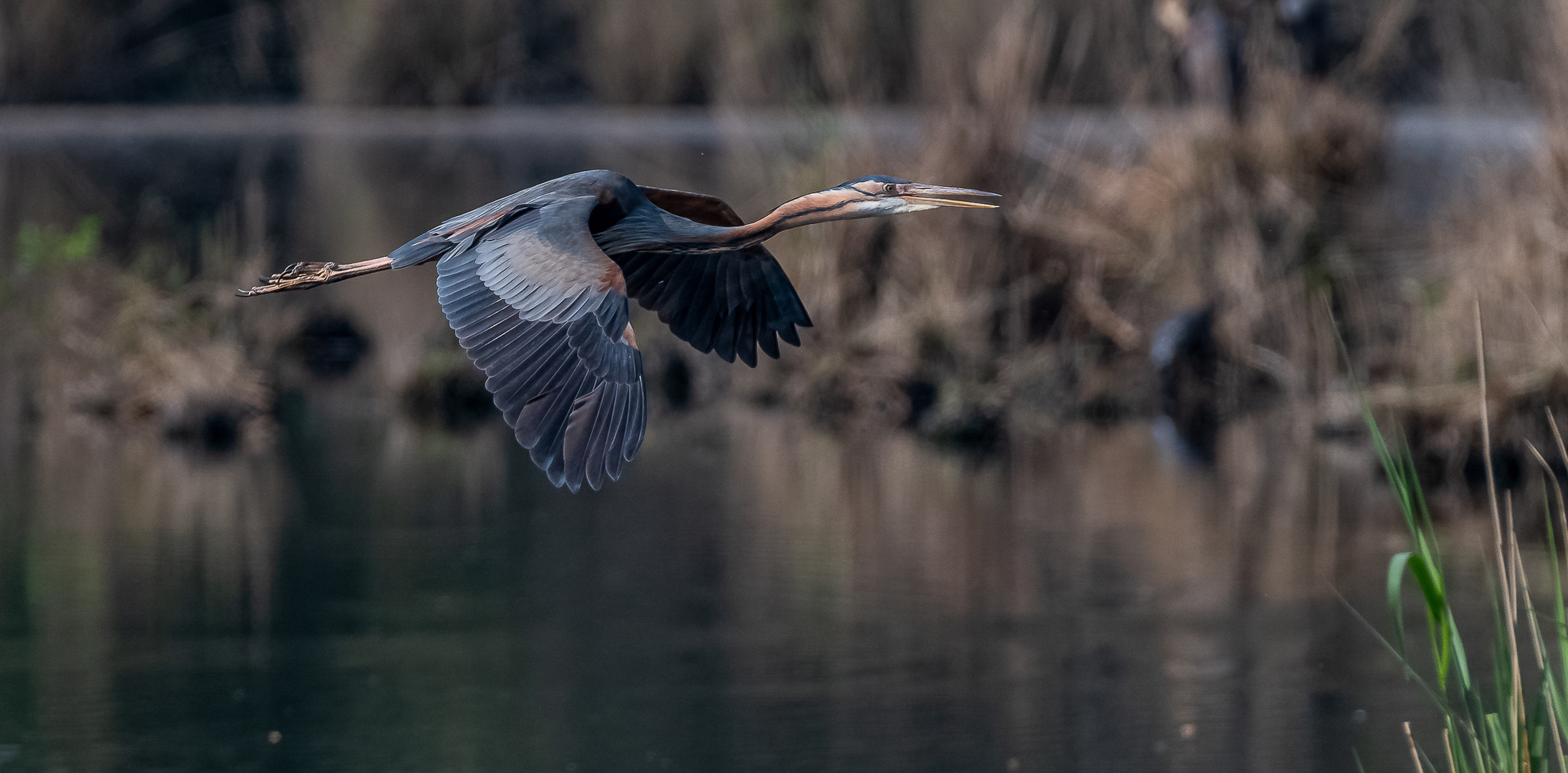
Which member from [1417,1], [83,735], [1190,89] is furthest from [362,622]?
[1417,1]

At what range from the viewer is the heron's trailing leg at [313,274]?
344cm

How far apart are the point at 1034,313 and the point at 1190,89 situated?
2.05 meters

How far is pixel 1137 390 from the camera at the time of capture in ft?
52.4

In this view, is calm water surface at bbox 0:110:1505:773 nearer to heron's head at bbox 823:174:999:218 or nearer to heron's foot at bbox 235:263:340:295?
heron's foot at bbox 235:263:340:295

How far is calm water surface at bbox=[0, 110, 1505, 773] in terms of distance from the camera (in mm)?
10680

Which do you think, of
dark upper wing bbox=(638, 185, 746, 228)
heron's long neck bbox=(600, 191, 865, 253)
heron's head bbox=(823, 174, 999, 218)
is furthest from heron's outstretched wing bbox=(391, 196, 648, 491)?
heron's head bbox=(823, 174, 999, 218)

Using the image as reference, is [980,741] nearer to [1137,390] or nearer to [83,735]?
[83,735]

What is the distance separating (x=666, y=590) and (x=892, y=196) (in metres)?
10.0

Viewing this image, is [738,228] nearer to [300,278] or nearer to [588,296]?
[588,296]

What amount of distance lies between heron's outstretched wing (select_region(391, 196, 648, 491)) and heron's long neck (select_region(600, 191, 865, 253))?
0.39 feet

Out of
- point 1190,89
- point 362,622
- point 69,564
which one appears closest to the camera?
Result: point 362,622

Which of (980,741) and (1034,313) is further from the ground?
(1034,313)

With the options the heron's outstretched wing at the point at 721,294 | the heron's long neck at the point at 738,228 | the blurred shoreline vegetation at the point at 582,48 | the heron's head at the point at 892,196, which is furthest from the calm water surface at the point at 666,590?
the heron's head at the point at 892,196

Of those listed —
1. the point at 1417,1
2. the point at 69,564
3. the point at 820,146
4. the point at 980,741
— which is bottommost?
the point at 980,741
